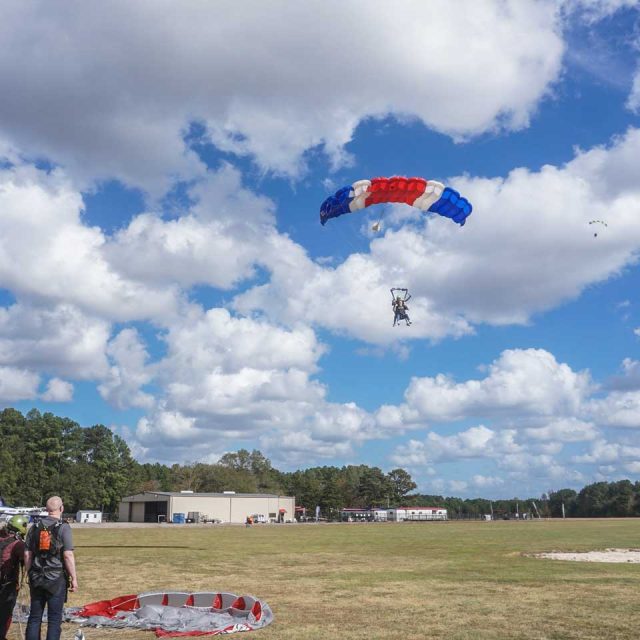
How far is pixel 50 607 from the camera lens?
8.96 metres

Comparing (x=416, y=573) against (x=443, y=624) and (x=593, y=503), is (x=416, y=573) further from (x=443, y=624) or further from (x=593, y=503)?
(x=593, y=503)

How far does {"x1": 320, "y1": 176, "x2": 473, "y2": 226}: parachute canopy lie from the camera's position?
26.5m

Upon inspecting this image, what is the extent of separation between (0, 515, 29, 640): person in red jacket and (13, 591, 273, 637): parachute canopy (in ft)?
4.47

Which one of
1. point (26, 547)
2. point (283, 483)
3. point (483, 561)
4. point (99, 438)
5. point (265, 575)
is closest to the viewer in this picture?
point (26, 547)

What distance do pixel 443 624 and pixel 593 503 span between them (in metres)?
160

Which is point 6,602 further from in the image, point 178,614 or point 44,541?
point 178,614

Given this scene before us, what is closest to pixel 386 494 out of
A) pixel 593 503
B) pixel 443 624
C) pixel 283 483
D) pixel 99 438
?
pixel 283 483

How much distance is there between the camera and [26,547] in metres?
9.00

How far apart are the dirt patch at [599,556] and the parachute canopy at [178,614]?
17.8 m

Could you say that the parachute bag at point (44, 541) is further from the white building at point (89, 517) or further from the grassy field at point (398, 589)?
the white building at point (89, 517)

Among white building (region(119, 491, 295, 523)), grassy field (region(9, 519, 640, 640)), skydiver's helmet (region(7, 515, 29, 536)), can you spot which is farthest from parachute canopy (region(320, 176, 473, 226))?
white building (region(119, 491, 295, 523))

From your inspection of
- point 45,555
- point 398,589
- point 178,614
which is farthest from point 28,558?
point 398,589

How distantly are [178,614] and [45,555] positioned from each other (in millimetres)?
4200

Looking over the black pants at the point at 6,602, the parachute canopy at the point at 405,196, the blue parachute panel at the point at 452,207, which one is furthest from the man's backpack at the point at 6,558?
the blue parachute panel at the point at 452,207
